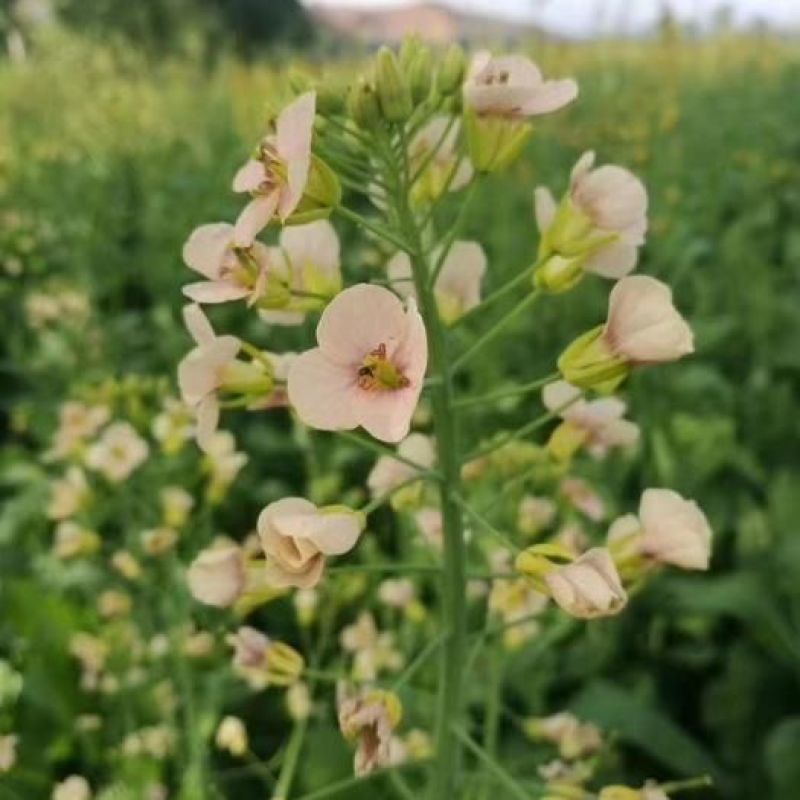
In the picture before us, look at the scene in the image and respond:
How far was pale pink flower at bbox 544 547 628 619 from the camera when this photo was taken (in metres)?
0.92

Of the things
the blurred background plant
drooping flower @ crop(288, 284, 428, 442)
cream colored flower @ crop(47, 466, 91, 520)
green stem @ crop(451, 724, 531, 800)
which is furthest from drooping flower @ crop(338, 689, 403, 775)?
cream colored flower @ crop(47, 466, 91, 520)

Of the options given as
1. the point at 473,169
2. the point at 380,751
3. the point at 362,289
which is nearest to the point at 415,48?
the point at 473,169

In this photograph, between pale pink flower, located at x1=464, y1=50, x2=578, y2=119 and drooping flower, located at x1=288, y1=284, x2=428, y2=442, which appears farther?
pale pink flower, located at x1=464, y1=50, x2=578, y2=119

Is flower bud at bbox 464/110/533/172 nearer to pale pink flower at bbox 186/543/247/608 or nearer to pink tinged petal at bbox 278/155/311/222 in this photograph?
pink tinged petal at bbox 278/155/311/222

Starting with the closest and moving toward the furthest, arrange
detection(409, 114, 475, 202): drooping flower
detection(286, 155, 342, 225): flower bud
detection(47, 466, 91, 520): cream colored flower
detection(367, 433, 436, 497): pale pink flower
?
detection(286, 155, 342, 225): flower bud, detection(409, 114, 475, 202): drooping flower, detection(367, 433, 436, 497): pale pink flower, detection(47, 466, 91, 520): cream colored flower

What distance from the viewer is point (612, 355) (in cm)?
105

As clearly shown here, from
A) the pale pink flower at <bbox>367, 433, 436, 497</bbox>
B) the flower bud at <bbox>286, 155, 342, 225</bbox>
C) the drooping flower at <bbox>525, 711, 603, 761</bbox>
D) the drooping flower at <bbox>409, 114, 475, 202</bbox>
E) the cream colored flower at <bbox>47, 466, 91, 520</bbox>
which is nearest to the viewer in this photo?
the flower bud at <bbox>286, 155, 342, 225</bbox>

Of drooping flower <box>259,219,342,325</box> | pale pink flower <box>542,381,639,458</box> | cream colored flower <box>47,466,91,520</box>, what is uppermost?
drooping flower <box>259,219,342,325</box>

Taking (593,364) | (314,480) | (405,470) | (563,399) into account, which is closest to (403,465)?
(405,470)

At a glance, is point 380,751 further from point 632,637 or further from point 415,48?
point 632,637

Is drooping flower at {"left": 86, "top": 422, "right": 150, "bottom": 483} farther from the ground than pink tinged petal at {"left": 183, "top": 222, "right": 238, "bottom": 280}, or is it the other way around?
pink tinged petal at {"left": 183, "top": 222, "right": 238, "bottom": 280}

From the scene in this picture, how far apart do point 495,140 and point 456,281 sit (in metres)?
0.15

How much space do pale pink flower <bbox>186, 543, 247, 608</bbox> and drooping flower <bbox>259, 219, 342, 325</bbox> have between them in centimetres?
18

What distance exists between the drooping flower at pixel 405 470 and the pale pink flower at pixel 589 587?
29 centimetres
